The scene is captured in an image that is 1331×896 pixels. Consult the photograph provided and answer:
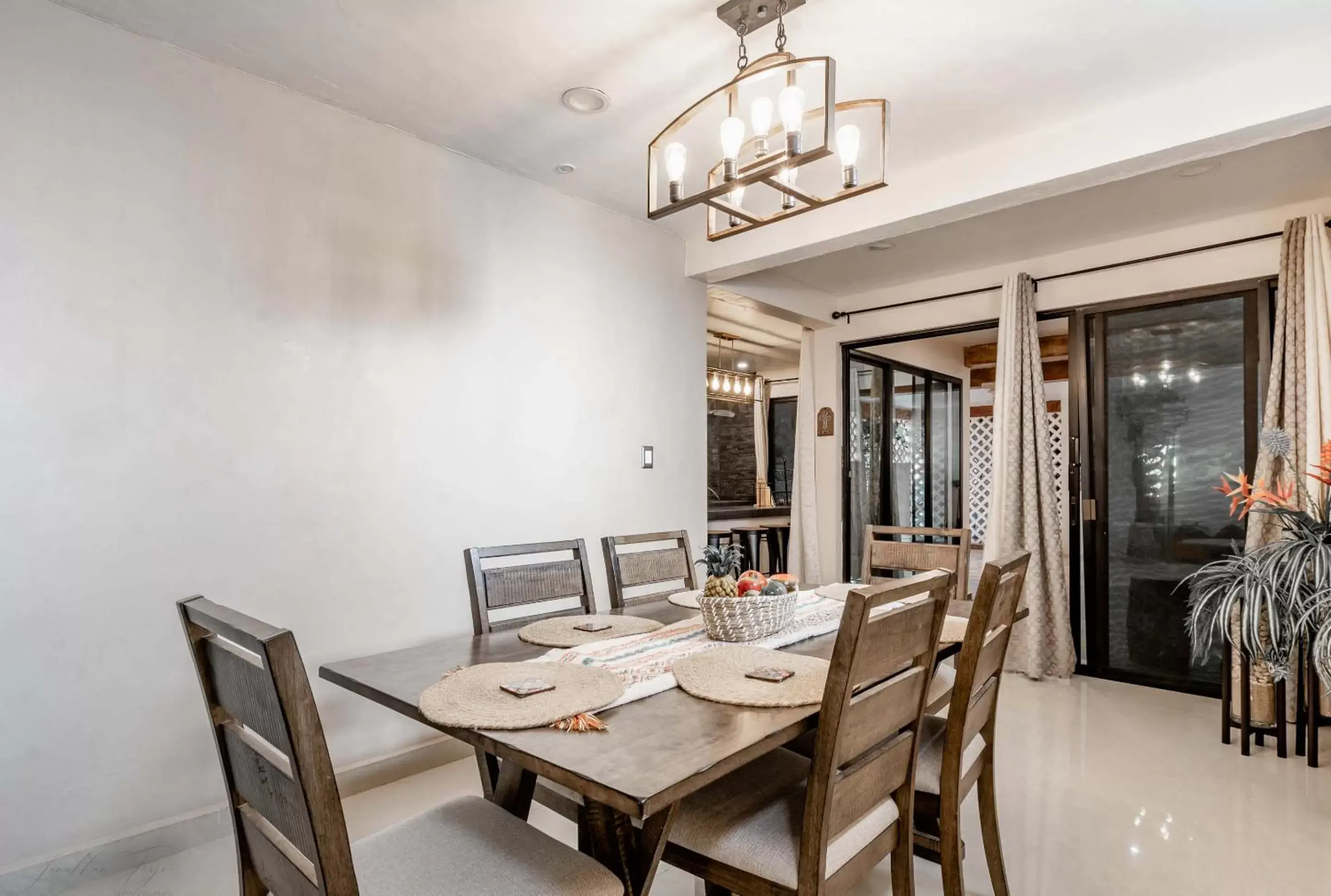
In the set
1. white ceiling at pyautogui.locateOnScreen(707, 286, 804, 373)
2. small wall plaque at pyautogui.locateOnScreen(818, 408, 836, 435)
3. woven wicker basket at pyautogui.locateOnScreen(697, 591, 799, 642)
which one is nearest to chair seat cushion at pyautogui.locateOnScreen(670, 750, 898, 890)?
woven wicker basket at pyautogui.locateOnScreen(697, 591, 799, 642)

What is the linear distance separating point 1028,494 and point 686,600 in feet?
8.49

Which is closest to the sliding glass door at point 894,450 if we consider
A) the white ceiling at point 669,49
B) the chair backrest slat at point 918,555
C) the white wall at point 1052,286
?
the white wall at point 1052,286

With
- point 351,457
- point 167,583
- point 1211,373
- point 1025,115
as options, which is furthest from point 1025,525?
point 167,583

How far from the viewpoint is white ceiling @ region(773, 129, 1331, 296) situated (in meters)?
3.03

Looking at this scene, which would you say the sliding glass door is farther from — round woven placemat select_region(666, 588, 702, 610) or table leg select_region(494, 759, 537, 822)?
table leg select_region(494, 759, 537, 822)

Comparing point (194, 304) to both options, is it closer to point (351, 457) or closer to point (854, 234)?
point (351, 457)

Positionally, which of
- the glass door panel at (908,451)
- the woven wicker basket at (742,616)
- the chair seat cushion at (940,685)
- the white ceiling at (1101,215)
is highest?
the white ceiling at (1101,215)

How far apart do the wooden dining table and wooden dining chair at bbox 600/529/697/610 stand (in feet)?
2.43

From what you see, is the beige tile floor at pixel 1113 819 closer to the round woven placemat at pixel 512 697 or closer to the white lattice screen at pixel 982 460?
the round woven placemat at pixel 512 697

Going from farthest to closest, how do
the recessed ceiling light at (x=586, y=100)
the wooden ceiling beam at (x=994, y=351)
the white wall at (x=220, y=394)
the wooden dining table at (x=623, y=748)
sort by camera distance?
the wooden ceiling beam at (x=994, y=351)
the recessed ceiling light at (x=586, y=100)
the white wall at (x=220, y=394)
the wooden dining table at (x=623, y=748)

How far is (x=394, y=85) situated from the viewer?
96.1 inches

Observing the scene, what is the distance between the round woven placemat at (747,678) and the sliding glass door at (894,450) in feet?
11.7

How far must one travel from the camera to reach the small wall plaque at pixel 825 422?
5211 mm

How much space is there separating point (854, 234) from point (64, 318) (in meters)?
2.96
